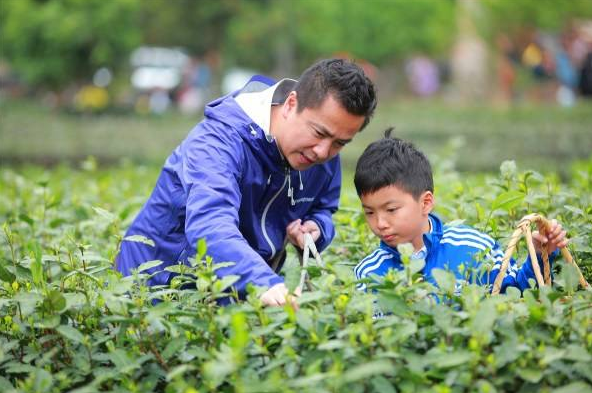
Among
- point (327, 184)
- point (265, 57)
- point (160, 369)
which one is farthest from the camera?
point (265, 57)

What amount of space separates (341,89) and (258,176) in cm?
43

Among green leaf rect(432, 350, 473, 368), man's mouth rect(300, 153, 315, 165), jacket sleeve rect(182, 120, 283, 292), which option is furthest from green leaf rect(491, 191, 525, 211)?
green leaf rect(432, 350, 473, 368)

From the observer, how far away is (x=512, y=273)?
3.08 meters

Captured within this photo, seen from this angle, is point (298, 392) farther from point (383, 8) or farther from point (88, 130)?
point (383, 8)

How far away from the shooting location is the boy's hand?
2.97m

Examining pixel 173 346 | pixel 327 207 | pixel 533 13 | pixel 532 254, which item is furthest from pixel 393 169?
pixel 533 13

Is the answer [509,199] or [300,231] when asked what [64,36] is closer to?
[300,231]

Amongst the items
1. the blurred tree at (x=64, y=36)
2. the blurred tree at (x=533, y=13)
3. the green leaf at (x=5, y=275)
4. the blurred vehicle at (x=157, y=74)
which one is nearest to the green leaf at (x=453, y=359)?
the green leaf at (x=5, y=275)

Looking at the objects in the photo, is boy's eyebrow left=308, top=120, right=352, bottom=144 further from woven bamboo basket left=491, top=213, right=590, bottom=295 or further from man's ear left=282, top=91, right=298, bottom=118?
woven bamboo basket left=491, top=213, right=590, bottom=295

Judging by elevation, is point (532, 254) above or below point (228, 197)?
below

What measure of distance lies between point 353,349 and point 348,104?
3.33ft

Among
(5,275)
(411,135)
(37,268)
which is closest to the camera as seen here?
(37,268)

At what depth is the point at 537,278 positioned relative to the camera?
2859 mm

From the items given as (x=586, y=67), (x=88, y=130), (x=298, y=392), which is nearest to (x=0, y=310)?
(x=298, y=392)
